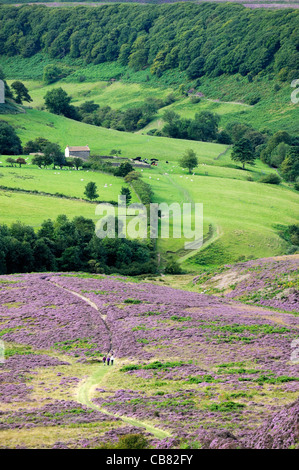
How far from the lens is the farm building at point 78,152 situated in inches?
6161

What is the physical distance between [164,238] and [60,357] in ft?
186

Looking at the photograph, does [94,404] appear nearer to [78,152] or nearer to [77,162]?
[77,162]

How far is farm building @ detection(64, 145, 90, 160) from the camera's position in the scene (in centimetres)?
15650

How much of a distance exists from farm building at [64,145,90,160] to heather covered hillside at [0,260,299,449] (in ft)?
308

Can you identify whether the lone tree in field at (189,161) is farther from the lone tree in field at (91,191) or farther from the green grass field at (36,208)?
the green grass field at (36,208)

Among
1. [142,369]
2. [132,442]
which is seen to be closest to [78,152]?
[142,369]

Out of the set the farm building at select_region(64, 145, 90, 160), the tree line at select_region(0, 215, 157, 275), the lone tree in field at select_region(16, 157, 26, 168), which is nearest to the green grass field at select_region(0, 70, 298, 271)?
the lone tree in field at select_region(16, 157, 26, 168)

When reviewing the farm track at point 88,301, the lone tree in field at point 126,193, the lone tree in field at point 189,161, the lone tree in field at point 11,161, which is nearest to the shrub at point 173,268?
the farm track at point 88,301

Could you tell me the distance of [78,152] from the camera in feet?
516

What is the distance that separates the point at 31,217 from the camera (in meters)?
99.4

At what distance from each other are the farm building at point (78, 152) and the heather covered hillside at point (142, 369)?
93975mm

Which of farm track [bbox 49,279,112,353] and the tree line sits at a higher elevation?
the tree line

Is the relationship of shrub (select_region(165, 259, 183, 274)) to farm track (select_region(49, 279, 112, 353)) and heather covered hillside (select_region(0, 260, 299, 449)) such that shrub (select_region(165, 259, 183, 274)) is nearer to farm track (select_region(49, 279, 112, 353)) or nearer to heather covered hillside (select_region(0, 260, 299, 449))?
heather covered hillside (select_region(0, 260, 299, 449))

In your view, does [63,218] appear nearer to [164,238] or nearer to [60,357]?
[164,238]
